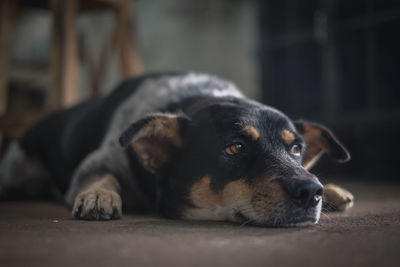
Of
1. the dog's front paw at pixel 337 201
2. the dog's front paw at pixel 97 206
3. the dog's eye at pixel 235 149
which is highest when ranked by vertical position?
the dog's eye at pixel 235 149

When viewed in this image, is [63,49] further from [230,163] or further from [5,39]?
[230,163]

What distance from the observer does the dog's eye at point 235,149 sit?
1701mm

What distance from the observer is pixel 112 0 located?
3.36m

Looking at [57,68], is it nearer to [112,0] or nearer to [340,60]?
[112,0]

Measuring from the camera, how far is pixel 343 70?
4.23 m

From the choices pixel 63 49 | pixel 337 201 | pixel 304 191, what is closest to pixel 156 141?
pixel 304 191

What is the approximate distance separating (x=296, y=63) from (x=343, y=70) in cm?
61

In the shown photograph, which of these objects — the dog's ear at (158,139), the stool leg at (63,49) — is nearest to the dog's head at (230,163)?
the dog's ear at (158,139)

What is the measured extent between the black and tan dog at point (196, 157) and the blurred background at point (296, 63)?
868 mm

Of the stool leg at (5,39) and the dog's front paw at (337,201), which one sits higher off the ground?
the stool leg at (5,39)

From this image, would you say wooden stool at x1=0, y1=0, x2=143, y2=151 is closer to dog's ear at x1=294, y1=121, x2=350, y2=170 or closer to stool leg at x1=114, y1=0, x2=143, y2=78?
stool leg at x1=114, y1=0, x2=143, y2=78

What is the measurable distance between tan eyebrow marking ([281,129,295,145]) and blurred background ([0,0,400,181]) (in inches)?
71.6

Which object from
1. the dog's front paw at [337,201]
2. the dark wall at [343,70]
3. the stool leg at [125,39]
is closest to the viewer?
the dog's front paw at [337,201]

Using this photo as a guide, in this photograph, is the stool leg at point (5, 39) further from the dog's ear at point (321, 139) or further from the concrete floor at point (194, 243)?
the dog's ear at point (321, 139)
